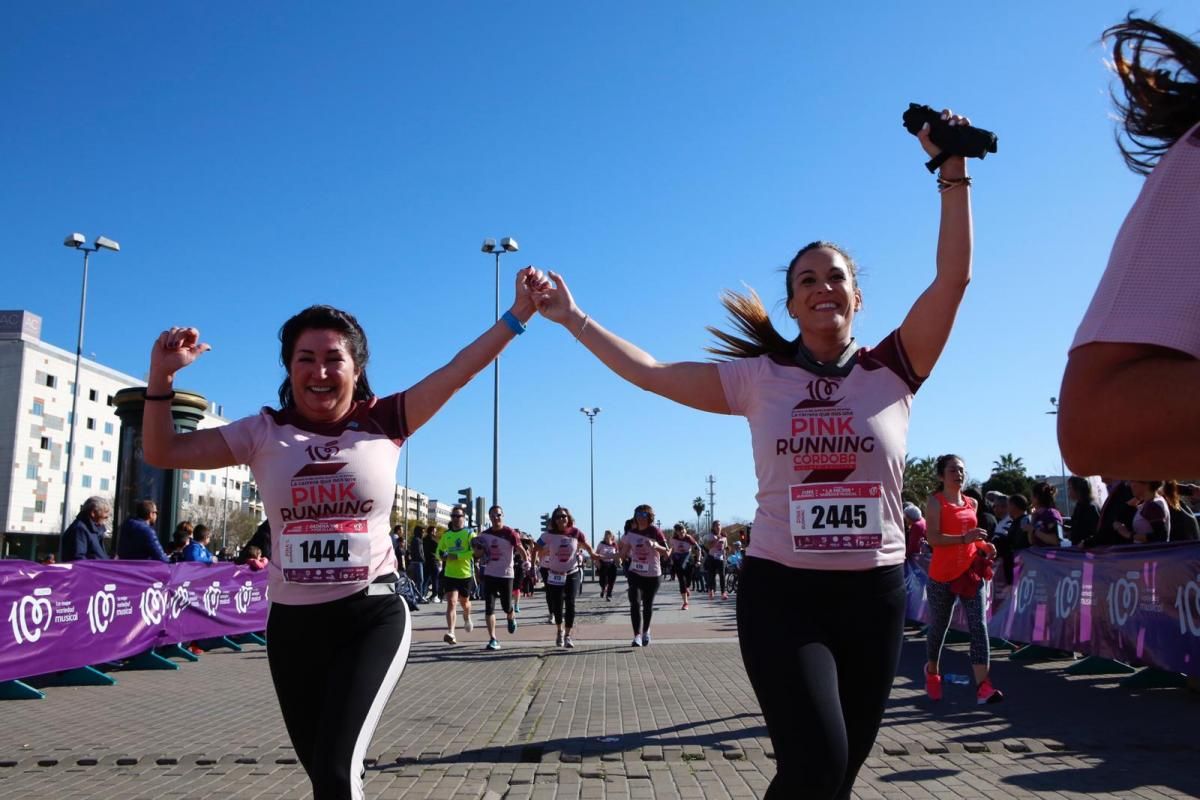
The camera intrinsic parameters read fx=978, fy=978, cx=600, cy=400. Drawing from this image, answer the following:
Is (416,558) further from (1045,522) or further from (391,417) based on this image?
(391,417)

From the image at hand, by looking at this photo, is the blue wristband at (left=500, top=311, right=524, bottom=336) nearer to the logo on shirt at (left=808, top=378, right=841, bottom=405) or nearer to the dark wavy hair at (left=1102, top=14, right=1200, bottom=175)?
the logo on shirt at (left=808, top=378, right=841, bottom=405)

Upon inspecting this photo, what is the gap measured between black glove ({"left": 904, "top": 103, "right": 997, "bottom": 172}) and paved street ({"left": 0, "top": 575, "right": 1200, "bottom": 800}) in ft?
11.7

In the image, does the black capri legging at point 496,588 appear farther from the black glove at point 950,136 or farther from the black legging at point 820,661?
the black glove at point 950,136

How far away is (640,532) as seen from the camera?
1445cm

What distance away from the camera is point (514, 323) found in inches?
161

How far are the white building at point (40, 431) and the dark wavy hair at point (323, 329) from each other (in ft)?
248

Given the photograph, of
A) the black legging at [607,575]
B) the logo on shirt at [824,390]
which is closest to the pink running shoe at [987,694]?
the logo on shirt at [824,390]

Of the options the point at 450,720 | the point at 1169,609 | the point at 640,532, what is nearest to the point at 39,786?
the point at 450,720

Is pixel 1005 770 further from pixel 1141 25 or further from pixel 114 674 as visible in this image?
pixel 114 674

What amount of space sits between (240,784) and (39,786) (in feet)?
3.86

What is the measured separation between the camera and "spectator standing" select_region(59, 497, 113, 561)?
37.3 ft

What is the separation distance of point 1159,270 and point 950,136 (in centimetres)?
187

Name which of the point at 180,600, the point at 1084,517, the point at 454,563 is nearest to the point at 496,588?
the point at 454,563

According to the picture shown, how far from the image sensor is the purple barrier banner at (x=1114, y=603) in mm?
8070
